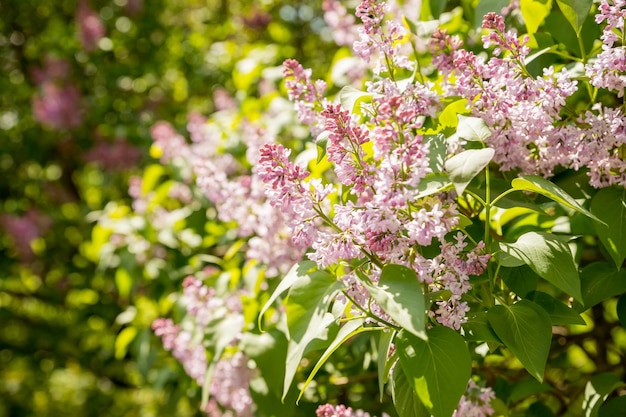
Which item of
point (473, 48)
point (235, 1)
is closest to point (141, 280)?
point (473, 48)

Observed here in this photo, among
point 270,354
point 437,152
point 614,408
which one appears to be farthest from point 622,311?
point 270,354

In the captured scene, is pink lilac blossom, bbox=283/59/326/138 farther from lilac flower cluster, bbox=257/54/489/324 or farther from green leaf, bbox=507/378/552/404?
green leaf, bbox=507/378/552/404

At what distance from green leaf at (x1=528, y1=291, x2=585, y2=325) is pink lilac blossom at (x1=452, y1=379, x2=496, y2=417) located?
26cm

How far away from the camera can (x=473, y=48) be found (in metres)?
1.84

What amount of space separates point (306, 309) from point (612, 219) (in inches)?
23.6

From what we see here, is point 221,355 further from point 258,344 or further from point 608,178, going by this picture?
point 608,178

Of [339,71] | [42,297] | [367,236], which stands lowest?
[42,297]

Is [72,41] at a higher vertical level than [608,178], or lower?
lower

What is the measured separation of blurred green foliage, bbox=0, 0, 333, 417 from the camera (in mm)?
4105

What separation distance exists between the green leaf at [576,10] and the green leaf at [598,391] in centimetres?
75

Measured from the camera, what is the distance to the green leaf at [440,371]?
106 cm

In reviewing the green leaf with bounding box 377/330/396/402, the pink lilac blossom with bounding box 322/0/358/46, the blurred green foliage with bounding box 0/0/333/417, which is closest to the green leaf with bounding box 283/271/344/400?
Answer: the green leaf with bounding box 377/330/396/402

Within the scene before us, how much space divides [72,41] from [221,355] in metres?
2.88

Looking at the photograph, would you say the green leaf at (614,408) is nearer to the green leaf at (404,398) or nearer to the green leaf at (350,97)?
the green leaf at (404,398)
